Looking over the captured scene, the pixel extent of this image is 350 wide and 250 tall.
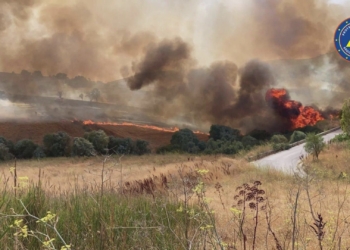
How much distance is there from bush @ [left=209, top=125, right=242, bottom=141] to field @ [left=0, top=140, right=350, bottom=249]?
354 inches

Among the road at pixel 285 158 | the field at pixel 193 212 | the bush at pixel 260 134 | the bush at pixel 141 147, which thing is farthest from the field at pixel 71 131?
the field at pixel 193 212

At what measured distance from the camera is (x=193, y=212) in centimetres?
257

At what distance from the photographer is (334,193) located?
24.9ft

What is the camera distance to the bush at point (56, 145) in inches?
741

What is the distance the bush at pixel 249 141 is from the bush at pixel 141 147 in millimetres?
5756

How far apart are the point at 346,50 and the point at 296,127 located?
11383 millimetres

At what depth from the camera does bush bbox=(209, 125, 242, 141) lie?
2109cm

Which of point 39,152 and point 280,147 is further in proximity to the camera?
point 39,152

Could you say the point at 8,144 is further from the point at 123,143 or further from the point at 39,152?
the point at 123,143

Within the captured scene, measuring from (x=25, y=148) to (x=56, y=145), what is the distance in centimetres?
163

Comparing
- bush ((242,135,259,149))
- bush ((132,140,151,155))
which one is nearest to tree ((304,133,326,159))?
bush ((242,135,259,149))

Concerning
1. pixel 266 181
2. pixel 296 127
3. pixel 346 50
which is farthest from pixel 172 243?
pixel 296 127

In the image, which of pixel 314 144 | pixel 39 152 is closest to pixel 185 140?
pixel 314 144

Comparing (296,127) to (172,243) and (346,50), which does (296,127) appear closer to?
(346,50)
